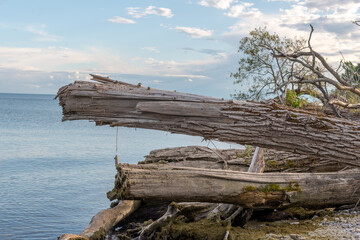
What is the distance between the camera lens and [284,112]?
6.12 m

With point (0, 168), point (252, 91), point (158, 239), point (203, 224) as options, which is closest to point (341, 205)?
point (203, 224)

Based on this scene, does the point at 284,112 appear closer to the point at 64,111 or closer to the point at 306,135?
the point at 306,135

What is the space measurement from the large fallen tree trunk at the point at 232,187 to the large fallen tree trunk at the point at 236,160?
0.95 m

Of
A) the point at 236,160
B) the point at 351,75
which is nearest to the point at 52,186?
the point at 236,160

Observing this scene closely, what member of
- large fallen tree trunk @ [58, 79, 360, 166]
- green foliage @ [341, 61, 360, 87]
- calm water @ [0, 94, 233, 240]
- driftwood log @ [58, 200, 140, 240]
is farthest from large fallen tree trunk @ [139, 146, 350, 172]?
green foliage @ [341, 61, 360, 87]

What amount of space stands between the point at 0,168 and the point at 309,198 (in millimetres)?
12943

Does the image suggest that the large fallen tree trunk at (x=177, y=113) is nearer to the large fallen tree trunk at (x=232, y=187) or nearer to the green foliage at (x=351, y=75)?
the large fallen tree trunk at (x=232, y=187)

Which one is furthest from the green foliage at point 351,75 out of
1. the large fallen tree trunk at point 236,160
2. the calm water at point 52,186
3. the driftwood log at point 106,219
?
the calm water at point 52,186

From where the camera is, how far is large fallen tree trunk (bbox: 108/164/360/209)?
538 centimetres

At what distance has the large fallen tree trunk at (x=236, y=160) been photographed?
7574 mm

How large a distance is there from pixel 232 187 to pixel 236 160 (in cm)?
246

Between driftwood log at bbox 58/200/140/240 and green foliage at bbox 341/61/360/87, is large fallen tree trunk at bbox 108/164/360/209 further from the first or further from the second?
green foliage at bbox 341/61/360/87

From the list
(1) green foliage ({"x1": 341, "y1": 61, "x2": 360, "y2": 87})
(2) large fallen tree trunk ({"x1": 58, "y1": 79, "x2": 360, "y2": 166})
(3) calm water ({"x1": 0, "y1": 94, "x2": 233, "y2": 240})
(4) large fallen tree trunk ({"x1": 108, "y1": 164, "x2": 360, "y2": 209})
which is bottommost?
(3) calm water ({"x1": 0, "y1": 94, "x2": 233, "y2": 240})

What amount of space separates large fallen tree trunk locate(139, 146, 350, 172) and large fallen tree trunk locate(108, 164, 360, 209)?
95cm
